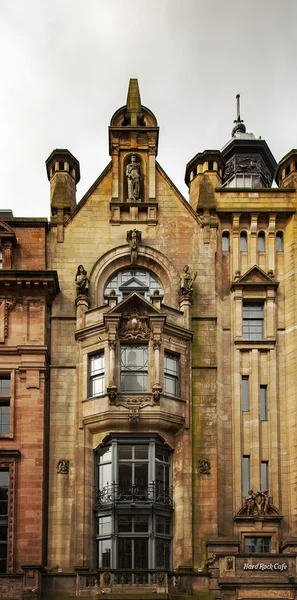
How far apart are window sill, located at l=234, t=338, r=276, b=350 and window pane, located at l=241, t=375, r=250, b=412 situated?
1225 millimetres

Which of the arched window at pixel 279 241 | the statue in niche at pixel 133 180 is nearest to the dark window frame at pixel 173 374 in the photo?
the arched window at pixel 279 241

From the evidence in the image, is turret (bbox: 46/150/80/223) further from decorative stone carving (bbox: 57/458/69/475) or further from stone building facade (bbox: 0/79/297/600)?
decorative stone carving (bbox: 57/458/69/475)

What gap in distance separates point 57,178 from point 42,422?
11280 mm

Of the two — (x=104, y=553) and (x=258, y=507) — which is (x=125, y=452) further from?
(x=258, y=507)

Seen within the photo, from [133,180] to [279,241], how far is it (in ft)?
22.2

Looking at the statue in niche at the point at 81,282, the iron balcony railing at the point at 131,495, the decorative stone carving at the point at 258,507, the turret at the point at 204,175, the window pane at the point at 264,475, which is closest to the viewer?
the iron balcony railing at the point at 131,495

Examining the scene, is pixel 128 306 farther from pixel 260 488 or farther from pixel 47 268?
pixel 260 488

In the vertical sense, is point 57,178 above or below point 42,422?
above

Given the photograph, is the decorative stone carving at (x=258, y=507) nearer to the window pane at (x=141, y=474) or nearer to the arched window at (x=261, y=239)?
the window pane at (x=141, y=474)

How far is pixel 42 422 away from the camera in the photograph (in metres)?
41.9

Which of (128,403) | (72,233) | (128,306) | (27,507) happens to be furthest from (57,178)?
(27,507)

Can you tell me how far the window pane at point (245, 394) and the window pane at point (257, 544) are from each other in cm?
518

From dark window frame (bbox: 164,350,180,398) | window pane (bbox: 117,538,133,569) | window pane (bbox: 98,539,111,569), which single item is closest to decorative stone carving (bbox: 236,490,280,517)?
window pane (bbox: 117,538,133,569)

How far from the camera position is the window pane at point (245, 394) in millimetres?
43625
